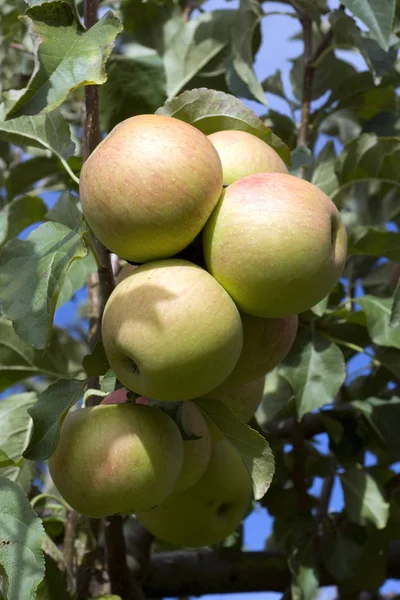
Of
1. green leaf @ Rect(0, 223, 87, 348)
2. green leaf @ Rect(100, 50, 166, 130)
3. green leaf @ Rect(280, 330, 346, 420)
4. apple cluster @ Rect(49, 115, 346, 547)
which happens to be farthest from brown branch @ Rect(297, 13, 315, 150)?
green leaf @ Rect(0, 223, 87, 348)

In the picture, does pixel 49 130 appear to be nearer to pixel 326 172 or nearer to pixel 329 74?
pixel 326 172

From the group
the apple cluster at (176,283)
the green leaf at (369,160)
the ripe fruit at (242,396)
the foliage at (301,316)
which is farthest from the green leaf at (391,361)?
the apple cluster at (176,283)

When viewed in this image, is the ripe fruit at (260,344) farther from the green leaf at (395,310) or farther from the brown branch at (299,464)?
the brown branch at (299,464)

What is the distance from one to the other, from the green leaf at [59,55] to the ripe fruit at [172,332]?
0.19 meters

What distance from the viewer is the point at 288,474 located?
1.60m

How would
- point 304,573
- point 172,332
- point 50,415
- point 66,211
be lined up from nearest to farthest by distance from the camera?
point 172,332
point 50,415
point 66,211
point 304,573

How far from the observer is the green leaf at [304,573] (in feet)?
4.24

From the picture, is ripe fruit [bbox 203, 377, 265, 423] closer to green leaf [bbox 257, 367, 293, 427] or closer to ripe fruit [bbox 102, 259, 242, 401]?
ripe fruit [bbox 102, 259, 242, 401]

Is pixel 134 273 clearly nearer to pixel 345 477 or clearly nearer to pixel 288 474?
pixel 345 477

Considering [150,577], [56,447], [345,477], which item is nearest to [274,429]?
[345,477]

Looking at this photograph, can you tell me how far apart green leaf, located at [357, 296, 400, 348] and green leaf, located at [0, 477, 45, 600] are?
622 millimetres

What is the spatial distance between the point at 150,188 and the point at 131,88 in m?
0.67

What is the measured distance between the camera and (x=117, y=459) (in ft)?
2.71

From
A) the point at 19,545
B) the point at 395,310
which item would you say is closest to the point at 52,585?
the point at 19,545
